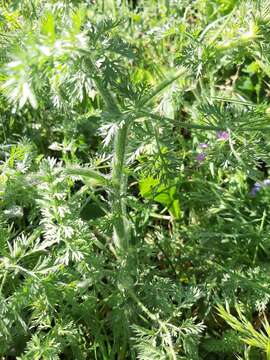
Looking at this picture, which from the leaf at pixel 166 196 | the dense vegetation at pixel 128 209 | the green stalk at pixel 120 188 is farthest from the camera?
the leaf at pixel 166 196

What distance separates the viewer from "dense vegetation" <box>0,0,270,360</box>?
1.47 m

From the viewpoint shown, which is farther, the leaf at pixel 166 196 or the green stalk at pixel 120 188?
the leaf at pixel 166 196

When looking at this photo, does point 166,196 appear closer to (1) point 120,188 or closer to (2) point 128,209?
(2) point 128,209

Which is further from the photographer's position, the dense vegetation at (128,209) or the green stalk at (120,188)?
the green stalk at (120,188)

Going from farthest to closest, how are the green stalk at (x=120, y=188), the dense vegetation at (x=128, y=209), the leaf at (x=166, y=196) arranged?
the leaf at (x=166, y=196) → the green stalk at (x=120, y=188) → the dense vegetation at (x=128, y=209)

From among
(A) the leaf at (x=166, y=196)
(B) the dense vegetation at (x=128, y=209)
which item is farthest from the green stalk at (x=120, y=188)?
(A) the leaf at (x=166, y=196)

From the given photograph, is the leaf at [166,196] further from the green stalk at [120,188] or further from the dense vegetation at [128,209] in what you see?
the green stalk at [120,188]

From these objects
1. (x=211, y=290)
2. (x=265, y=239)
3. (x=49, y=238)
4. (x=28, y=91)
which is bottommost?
(x=211, y=290)

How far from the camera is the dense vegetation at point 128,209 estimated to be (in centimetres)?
147

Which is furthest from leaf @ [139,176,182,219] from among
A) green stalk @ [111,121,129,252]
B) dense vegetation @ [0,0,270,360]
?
green stalk @ [111,121,129,252]

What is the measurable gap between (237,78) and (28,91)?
1.86m

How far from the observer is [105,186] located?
1.70 meters

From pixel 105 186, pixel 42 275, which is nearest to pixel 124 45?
pixel 105 186

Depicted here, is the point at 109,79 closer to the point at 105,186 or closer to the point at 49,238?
the point at 105,186
